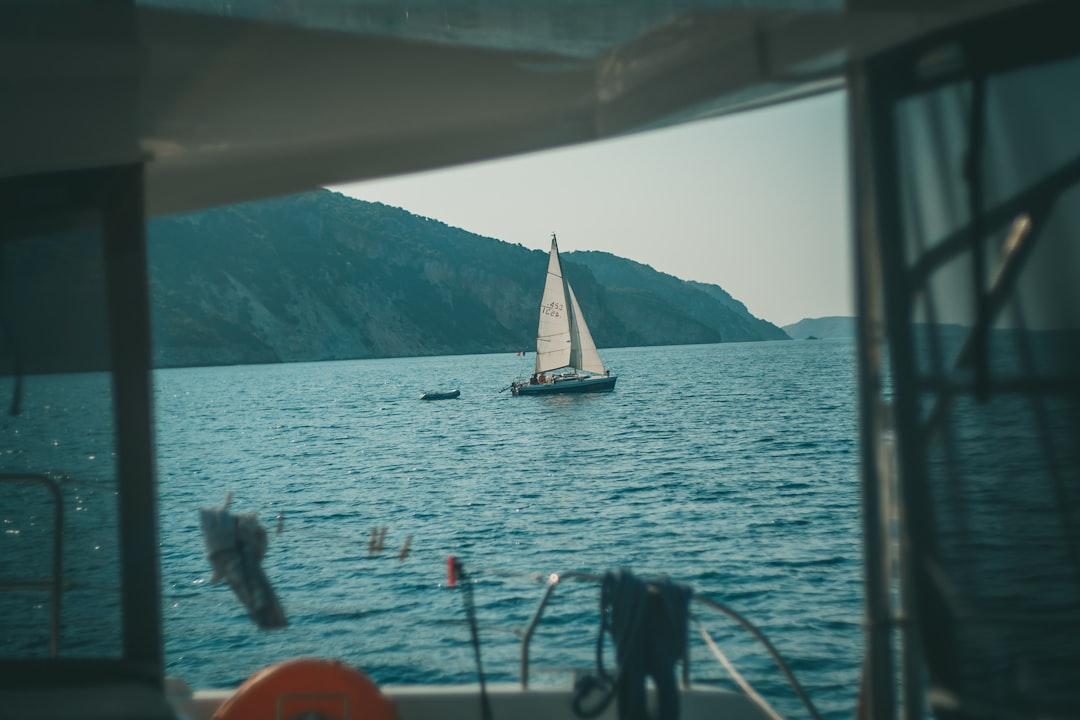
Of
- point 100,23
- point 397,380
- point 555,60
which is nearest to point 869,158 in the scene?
point 555,60

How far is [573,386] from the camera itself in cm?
5325

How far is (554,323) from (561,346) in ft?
8.74

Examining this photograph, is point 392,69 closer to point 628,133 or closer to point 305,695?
point 628,133

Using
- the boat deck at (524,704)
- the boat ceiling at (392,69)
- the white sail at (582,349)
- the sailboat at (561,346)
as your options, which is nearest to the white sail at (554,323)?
the sailboat at (561,346)

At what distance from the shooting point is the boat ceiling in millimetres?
1936

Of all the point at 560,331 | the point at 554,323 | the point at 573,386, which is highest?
the point at 554,323

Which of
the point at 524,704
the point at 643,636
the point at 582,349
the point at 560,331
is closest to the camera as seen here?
the point at 643,636

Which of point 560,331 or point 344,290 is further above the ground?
point 344,290

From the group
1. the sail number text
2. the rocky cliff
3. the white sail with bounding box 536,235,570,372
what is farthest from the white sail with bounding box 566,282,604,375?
the rocky cliff

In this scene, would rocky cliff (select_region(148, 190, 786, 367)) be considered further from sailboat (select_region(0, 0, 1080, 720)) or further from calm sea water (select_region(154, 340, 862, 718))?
sailboat (select_region(0, 0, 1080, 720))

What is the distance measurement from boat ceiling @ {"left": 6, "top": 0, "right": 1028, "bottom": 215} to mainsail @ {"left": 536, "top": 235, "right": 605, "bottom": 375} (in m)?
37.5

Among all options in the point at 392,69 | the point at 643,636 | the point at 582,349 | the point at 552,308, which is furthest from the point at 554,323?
the point at 392,69

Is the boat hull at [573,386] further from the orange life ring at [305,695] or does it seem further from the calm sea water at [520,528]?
the orange life ring at [305,695]

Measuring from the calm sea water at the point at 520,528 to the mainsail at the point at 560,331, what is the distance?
298 centimetres
